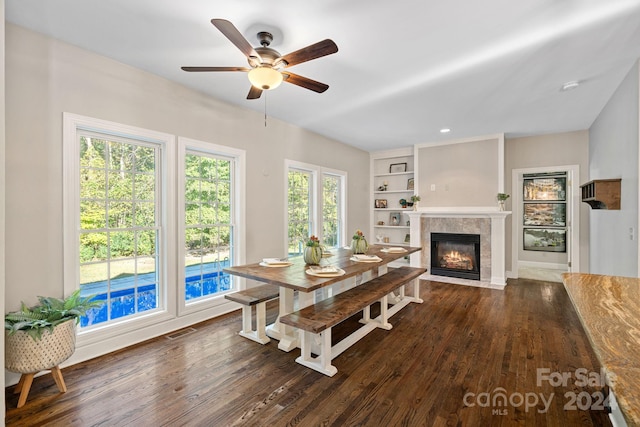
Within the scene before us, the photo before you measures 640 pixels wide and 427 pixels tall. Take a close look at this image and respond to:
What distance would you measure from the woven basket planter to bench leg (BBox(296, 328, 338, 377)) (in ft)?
5.65

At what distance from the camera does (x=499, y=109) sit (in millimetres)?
3871

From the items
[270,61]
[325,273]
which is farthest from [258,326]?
[270,61]

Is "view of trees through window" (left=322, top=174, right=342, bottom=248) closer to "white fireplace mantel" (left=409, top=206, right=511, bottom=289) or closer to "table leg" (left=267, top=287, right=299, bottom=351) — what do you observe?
"white fireplace mantel" (left=409, top=206, right=511, bottom=289)

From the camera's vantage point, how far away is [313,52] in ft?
6.31

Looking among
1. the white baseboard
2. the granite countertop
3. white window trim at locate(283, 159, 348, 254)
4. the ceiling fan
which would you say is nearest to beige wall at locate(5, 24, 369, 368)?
the ceiling fan

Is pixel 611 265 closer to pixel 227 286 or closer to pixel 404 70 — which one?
pixel 404 70

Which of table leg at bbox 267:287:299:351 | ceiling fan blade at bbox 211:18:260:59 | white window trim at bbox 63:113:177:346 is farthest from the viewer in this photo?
table leg at bbox 267:287:299:351

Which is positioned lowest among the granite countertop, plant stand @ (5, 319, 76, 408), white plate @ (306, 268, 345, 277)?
plant stand @ (5, 319, 76, 408)

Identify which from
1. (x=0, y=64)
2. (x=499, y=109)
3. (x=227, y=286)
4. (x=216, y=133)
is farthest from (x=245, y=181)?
(x=499, y=109)

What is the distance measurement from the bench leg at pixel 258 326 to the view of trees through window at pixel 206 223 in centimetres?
86

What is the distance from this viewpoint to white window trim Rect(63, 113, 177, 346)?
7.93 feet

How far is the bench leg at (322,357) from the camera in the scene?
7.70 feet

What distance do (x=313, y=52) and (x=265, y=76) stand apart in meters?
0.42

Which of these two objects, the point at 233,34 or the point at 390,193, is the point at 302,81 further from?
the point at 390,193
